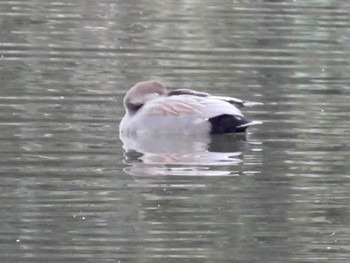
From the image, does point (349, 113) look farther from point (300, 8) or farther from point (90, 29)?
point (300, 8)

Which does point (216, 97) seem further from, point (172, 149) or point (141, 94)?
point (172, 149)

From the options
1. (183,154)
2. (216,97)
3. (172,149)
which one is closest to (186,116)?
(216,97)

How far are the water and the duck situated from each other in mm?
191

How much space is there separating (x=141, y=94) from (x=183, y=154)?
146cm

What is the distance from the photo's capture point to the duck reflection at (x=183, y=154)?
11.7 metres

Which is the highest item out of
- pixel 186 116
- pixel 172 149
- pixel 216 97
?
pixel 216 97

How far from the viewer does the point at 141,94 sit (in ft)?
45.0

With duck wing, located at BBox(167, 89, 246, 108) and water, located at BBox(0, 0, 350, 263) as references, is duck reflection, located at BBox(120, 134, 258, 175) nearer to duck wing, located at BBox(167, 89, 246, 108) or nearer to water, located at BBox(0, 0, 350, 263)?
water, located at BBox(0, 0, 350, 263)

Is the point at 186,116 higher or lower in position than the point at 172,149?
higher

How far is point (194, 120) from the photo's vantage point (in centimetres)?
1334

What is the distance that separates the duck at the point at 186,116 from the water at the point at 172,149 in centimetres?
19

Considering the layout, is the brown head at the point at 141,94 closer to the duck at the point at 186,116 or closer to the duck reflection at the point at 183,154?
the duck at the point at 186,116

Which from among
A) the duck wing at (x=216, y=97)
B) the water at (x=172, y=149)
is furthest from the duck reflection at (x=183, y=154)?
the duck wing at (x=216, y=97)

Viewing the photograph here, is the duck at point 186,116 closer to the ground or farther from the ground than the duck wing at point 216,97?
closer to the ground
